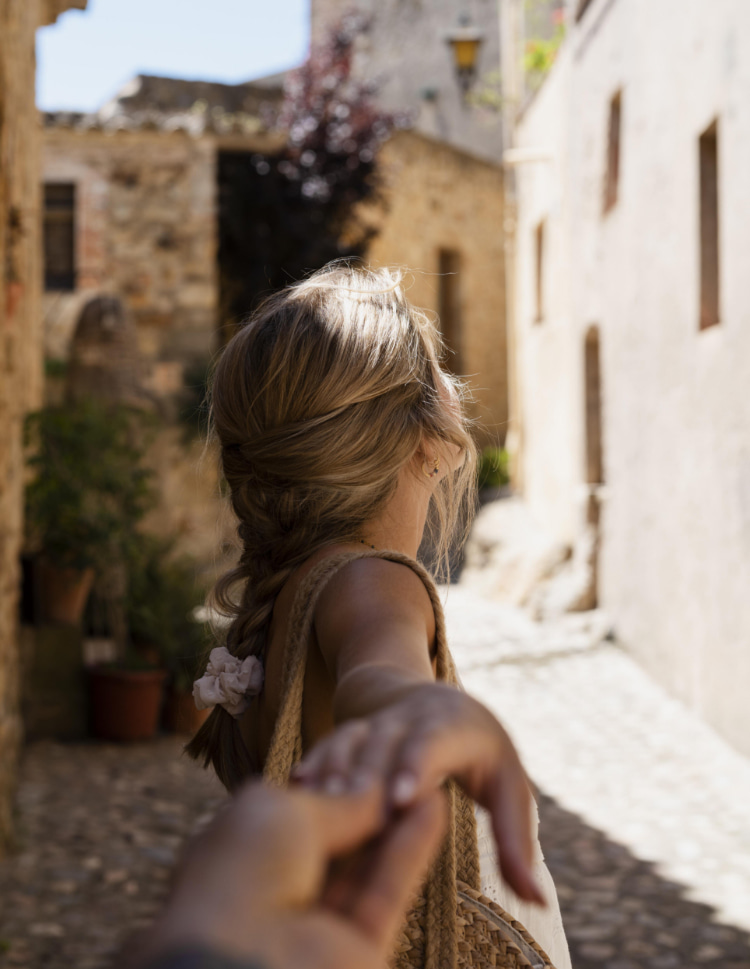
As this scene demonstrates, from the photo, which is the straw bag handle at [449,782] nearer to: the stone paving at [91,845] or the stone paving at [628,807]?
the stone paving at [91,845]

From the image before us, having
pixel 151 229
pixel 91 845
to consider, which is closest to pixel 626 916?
pixel 91 845

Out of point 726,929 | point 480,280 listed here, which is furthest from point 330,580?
point 480,280

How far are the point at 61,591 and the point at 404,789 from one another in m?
5.51

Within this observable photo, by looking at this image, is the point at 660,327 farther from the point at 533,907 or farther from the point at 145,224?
the point at 533,907

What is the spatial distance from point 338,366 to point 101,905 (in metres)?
3.17

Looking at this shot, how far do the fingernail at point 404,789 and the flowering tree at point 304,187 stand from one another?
10836mm

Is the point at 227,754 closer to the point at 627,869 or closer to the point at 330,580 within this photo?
the point at 330,580

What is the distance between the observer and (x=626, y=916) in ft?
11.9

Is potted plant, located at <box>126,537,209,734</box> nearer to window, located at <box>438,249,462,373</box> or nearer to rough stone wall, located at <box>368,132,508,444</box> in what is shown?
rough stone wall, located at <box>368,132,508,444</box>

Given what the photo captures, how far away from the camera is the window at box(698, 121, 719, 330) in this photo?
20.5 feet

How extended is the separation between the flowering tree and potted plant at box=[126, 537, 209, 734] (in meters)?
5.32

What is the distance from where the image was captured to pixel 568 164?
1040 centimetres

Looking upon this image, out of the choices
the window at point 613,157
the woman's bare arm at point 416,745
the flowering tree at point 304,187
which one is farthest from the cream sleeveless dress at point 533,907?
the flowering tree at point 304,187

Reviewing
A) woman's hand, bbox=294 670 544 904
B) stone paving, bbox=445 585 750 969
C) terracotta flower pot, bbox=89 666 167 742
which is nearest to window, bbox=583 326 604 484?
stone paving, bbox=445 585 750 969
